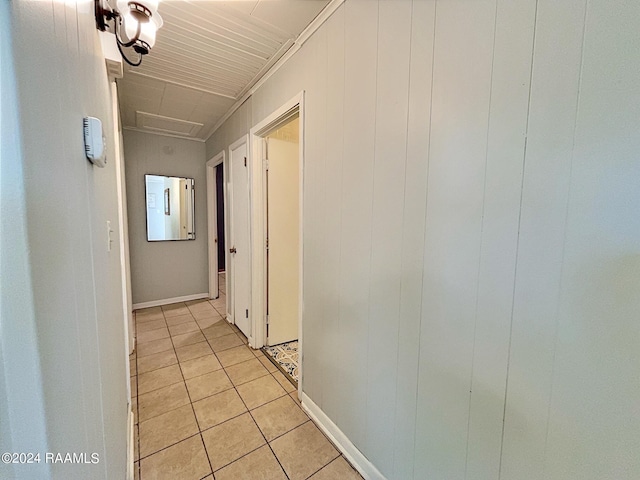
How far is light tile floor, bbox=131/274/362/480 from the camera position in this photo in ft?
4.54

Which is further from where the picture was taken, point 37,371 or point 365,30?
point 365,30

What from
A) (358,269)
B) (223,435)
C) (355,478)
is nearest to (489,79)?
(358,269)

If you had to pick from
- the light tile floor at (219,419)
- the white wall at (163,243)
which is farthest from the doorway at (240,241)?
the white wall at (163,243)

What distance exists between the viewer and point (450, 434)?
0.99m

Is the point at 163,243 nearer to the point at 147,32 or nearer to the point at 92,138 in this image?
the point at 147,32

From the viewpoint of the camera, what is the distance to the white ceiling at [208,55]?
1518mm

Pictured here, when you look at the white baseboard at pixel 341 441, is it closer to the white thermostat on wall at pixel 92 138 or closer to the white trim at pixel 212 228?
the white thermostat on wall at pixel 92 138

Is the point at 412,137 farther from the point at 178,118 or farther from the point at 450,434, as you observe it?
the point at 178,118

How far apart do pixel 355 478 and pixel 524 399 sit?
40.0 inches

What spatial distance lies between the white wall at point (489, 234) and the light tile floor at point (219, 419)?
0.35 metres

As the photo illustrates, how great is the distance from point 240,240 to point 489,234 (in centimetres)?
247

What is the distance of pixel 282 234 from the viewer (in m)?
2.63

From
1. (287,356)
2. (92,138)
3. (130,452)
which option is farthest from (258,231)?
(92,138)

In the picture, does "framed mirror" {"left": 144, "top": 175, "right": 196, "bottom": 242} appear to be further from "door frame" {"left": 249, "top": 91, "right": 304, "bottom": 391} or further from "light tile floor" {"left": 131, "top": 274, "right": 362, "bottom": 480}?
"door frame" {"left": 249, "top": 91, "right": 304, "bottom": 391}
